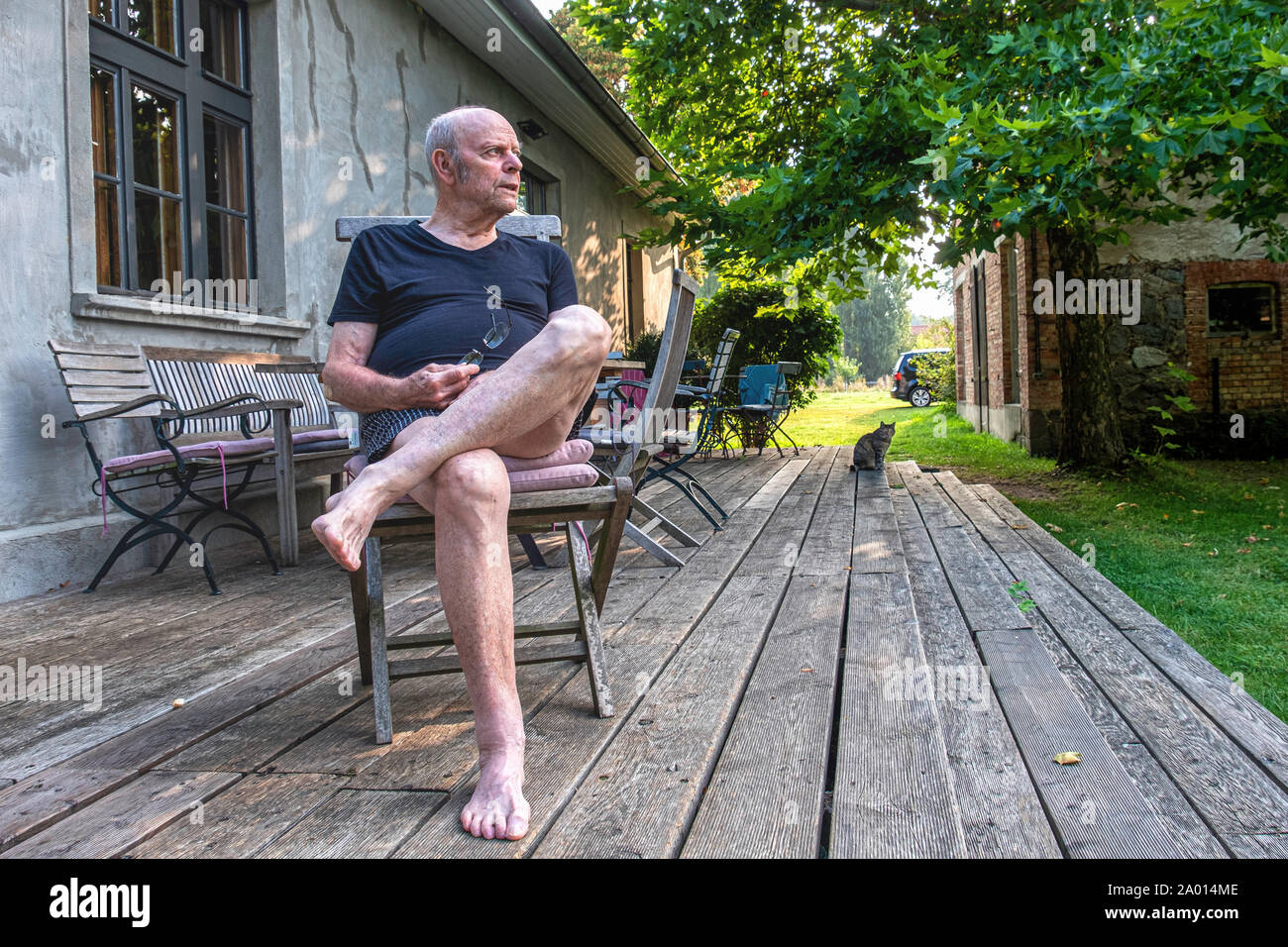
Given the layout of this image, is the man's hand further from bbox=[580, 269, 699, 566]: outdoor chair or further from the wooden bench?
→ the wooden bench

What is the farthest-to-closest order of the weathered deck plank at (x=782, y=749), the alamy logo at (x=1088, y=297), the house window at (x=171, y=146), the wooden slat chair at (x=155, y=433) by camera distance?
the alamy logo at (x=1088, y=297) → the house window at (x=171, y=146) → the wooden slat chair at (x=155, y=433) → the weathered deck plank at (x=782, y=749)

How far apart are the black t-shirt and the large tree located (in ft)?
10.7

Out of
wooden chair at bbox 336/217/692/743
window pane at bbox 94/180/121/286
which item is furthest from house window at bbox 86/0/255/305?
wooden chair at bbox 336/217/692/743

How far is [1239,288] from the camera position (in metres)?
9.38

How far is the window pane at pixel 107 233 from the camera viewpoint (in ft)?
13.3

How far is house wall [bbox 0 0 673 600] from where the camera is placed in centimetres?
352

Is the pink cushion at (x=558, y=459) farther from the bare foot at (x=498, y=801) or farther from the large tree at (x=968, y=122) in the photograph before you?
the large tree at (x=968, y=122)

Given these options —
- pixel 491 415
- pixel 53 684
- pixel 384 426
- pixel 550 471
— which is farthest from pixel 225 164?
pixel 491 415

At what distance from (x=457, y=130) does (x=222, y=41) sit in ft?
12.6

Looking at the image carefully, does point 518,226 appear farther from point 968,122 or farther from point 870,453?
point 870,453
